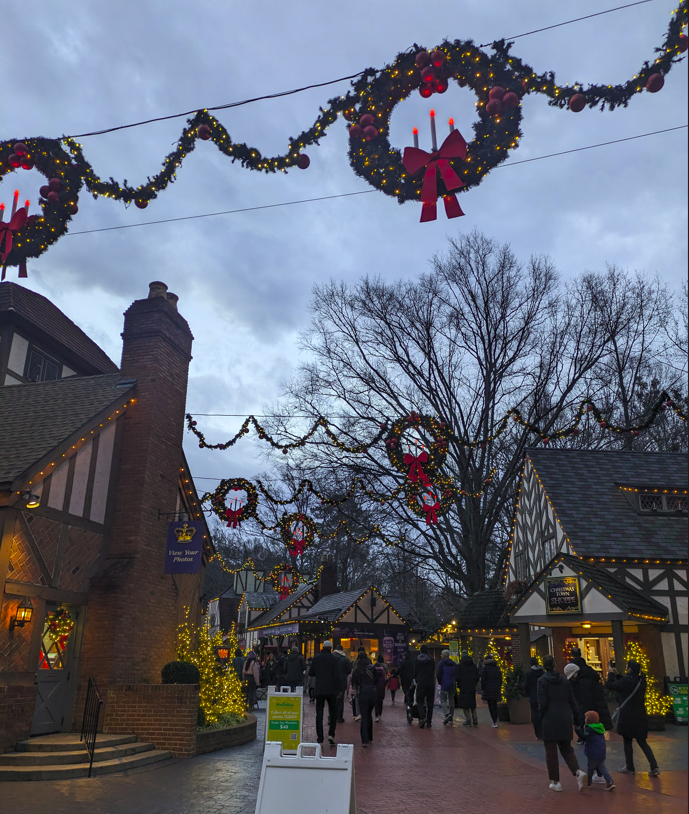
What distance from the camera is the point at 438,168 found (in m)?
7.07

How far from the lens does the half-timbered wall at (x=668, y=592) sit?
15500 millimetres

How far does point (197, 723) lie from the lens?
11805 mm

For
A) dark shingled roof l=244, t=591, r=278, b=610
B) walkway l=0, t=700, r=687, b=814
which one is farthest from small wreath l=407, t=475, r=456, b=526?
dark shingled roof l=244, t=591, r=278, b=610

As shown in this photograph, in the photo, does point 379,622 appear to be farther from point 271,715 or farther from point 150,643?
point 271,715

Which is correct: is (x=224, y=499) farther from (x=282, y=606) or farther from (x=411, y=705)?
(x=282, y=606)

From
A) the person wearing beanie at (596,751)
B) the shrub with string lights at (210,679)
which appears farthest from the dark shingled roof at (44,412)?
the person wearing beanie at (596,751)

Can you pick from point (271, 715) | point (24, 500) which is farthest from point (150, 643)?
point (271, 715)

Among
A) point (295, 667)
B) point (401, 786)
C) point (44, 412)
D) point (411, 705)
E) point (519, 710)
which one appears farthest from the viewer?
point (411, 705)

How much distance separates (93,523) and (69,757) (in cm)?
414

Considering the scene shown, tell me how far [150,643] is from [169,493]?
3.00 meters

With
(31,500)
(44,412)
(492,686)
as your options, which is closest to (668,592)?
(492,686)

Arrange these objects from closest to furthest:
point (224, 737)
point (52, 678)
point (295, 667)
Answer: point (52, 678) < point (224, 737) < point (295, 667)

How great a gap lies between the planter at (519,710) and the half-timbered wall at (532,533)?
12.7ft

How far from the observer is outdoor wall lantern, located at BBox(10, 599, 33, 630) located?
10.3m
